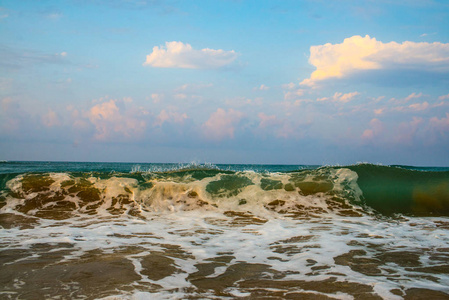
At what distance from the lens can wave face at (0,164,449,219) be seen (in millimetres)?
10609

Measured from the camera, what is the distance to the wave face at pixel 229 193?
34.8 feet

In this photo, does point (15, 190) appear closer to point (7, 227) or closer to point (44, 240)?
point (7, 227)

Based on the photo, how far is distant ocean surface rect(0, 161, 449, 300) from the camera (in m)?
4.10

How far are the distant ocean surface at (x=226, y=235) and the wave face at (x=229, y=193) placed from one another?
45 millimetres

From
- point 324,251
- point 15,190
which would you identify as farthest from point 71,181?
point 324,251

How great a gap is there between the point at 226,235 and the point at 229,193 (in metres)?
4.43

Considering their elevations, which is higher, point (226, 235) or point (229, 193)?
point (229, 193)

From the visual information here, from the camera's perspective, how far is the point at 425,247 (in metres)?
6.18

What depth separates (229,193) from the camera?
1158 centimetres

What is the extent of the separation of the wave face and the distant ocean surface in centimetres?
5

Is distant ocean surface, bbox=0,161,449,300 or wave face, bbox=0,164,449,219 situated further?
wave face, bbox=0,164,449,219

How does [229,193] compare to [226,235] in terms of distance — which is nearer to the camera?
[226,235]

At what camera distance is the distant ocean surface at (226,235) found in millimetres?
4102

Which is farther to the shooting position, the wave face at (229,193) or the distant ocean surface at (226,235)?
the wave face at (229,193)
